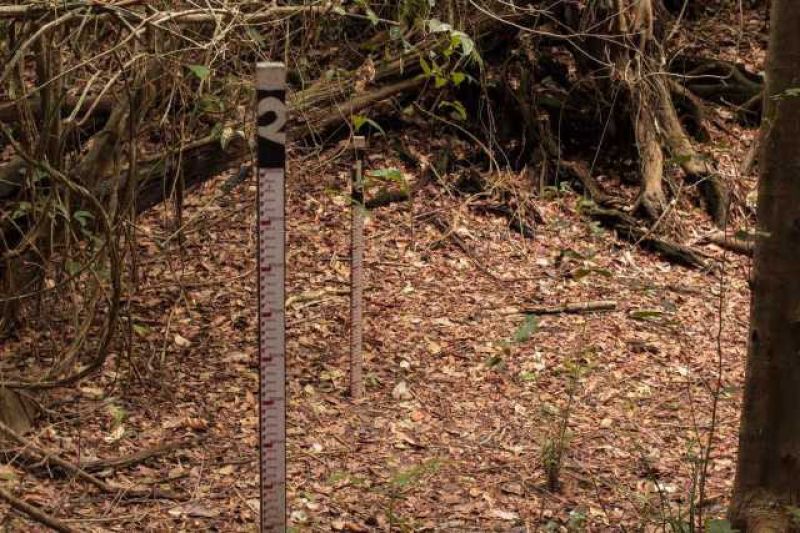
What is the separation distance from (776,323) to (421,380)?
2862mm

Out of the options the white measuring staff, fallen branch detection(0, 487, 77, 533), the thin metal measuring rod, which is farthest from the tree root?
fallen branch detection(0, 487, 77, 533)

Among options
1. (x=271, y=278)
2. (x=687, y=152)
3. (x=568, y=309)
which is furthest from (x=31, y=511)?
(x=687, y=152)

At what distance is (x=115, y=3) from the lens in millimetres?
4129

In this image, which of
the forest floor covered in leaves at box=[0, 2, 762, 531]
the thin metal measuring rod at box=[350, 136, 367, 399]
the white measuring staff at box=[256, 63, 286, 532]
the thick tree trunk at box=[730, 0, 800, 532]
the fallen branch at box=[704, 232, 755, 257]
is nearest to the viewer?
the white measuring staff at box=[256, 63, 286, 532]

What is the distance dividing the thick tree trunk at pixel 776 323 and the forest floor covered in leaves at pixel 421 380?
214 mm

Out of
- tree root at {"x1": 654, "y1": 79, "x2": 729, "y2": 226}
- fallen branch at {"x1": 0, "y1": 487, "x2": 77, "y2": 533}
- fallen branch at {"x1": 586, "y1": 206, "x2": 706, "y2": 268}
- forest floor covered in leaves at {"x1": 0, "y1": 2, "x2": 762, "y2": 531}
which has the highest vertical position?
tree root at {"x1": 654, "y1": 79, "x2": 729, "y2": 226}

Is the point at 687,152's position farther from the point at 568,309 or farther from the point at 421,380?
the point at 421,380

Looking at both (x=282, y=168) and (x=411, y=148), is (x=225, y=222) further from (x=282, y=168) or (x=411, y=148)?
(x=282, y=168)

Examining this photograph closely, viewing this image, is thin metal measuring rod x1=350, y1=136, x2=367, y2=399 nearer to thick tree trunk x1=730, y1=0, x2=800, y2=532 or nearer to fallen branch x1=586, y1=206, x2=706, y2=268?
thick tree trunk x1=730, y1=0, x2=800, y2=532

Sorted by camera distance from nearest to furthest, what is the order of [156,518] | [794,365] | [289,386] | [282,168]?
[282,168] < [794,365] < [156,518] < [289,386]

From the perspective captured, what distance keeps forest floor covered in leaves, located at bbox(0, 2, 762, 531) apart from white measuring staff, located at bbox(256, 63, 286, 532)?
3.03ft

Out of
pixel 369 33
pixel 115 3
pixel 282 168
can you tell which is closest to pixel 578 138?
pixel 369 33

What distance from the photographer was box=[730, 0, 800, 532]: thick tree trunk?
3443mm

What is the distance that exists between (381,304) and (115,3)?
3.29m
